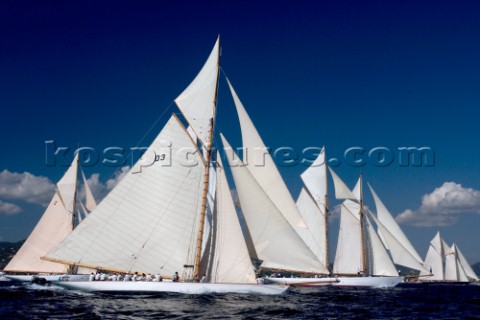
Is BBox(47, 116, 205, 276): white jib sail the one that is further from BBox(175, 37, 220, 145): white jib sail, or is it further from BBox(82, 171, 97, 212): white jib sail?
BBox(82, 171, 97, 212): white jib sail

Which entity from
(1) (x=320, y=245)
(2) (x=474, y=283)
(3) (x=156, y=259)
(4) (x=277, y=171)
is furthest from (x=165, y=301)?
(2) (x=474, y=283)

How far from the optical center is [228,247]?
40.8 meters

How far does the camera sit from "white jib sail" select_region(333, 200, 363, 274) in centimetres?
7675

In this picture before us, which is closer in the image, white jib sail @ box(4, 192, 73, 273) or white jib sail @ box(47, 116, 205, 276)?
white jib sail @ box(47, 116, 205, 276)

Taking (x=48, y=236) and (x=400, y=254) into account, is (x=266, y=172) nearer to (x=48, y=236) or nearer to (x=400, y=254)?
(x=48, y=236)

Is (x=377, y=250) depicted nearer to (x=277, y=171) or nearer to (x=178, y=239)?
(x=277, y=171)

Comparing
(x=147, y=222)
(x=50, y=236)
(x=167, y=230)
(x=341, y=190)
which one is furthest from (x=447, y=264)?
(x=147, y=222)

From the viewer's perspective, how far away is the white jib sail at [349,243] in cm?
7675

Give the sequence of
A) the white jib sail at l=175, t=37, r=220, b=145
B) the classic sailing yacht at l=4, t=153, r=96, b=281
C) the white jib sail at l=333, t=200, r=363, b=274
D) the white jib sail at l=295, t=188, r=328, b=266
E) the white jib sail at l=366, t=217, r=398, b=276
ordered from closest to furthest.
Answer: the white jib sail at l=175, t=37, r=220, b=145 < the classic sailing yacht at l=4, t=153, r=96, b=281 < the white jib sail at l=366, t=217, r=398, b=276 < the white jib sail at l=333, t=200, r=363, b=274 < the white jib sail at l=295, t=188, r=328, b=266

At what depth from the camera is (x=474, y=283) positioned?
13438 centimetres

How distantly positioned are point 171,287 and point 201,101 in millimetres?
16422

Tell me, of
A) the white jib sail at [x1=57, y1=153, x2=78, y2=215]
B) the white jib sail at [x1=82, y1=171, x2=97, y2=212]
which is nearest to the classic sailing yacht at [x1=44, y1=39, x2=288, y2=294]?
the white jib sail at [x1=57, y1=153, x2=78, y2=215]

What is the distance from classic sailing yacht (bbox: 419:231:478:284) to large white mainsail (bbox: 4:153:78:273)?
91.1 metres

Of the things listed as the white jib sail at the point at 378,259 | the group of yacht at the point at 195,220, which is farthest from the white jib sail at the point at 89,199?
the white jib sail at the point at 378,259
